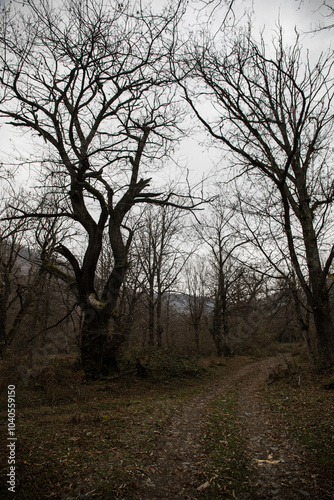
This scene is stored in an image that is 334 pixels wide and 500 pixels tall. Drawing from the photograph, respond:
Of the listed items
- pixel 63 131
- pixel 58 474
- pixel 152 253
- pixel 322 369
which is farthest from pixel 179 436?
pixel 152 253

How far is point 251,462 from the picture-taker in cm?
337

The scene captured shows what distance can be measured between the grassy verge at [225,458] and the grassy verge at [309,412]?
0.84 m

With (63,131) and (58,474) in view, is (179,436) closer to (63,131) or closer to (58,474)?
(58,474)

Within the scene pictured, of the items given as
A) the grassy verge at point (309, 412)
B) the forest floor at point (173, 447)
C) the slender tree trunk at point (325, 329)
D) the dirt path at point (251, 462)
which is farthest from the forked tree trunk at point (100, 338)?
the slender tree trunk at point (325, 329)

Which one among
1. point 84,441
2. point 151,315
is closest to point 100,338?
point 84,441

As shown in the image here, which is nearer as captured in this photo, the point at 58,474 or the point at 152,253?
the point at 58,474

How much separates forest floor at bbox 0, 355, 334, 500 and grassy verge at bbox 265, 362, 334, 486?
0.02 meters

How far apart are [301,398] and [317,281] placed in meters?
3.48

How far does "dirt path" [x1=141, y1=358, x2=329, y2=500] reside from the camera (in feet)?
9.08

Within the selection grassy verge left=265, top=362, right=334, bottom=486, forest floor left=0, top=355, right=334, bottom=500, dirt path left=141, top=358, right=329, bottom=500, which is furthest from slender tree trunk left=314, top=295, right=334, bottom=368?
dirt path left=141, top=358, right=329, bottom=500

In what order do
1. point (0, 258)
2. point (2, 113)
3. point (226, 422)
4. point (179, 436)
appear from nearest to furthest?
1. point (179, 436)
2. point (226, 422)
3. point (2, 113)
4. point (0, 258)

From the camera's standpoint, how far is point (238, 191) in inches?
375

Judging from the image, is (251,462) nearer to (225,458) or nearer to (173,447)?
(225,458)

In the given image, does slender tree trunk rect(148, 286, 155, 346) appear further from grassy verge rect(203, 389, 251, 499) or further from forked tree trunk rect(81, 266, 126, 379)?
grassy verge rect(203, 389, 251, 499)
